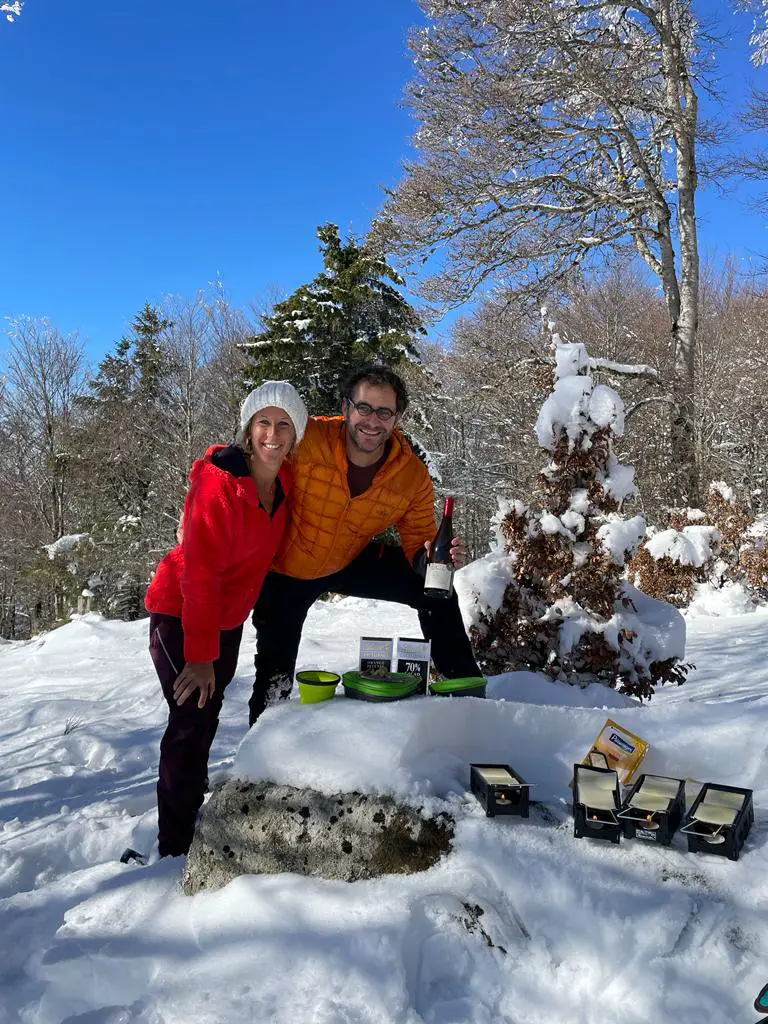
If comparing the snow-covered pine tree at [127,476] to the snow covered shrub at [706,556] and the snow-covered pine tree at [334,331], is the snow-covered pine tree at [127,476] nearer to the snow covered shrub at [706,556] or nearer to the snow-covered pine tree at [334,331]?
the snow-covered pine tree at [334,331]

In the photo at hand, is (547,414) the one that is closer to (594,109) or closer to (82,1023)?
(82,1023)

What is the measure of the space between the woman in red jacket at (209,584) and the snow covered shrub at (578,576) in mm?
2304

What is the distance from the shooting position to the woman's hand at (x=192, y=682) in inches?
102

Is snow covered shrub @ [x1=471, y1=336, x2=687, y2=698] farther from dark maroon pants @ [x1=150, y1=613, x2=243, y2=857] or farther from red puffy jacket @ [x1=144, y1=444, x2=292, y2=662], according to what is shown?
dark maroon pants @ [x1=150, y1=613, x2=243, y2=857]

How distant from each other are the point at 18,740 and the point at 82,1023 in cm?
381

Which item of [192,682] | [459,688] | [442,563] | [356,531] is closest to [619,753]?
[459,688]

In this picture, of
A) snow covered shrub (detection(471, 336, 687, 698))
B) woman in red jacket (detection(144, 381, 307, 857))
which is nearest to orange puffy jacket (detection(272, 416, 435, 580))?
woman in red jacket (detection(144, 381, 307, 857))

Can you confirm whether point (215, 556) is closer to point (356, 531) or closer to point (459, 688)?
point (356, 531)

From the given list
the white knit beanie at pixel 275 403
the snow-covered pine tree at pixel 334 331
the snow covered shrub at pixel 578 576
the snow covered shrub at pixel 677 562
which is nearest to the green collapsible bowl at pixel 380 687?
the white knit beanie at pixel 275 403

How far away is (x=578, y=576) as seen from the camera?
4.66 m

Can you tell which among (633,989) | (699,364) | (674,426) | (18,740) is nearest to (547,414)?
(633,989)

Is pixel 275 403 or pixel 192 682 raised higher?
pixel 275 403

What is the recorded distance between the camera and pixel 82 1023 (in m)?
1.71

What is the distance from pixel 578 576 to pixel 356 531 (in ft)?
6.99
